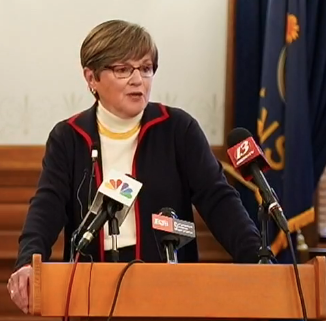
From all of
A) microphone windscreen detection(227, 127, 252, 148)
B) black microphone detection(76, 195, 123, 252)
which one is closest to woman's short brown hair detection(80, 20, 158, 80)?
microphone windscreen detection(227, 127, 252, 148)

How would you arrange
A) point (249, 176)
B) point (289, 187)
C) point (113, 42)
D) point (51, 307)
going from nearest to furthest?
point (51, 307)
point (249, 176)
point (113, 42)
point (289, 187)

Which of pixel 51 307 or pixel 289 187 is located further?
pixel 289 187

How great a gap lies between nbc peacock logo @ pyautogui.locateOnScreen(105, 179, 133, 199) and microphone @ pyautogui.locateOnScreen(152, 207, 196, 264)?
8cm

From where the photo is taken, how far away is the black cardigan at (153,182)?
1917mm

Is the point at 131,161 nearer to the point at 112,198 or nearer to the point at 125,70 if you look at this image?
the point at 125,70

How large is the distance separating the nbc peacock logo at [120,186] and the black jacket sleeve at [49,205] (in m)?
0.38

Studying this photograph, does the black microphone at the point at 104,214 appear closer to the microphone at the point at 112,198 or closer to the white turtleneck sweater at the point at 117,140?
the microphone at the point at 112,198

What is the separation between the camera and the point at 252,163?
1506mm

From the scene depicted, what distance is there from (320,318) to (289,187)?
151 centimetres

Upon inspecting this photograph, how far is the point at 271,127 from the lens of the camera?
293 centimetres

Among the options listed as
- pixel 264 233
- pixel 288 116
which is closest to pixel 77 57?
pixel 288 116

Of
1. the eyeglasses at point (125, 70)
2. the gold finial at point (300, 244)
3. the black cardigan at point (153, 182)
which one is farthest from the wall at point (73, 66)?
the eyeglasses at point (125, 70)

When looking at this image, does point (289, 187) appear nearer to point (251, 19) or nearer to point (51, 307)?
point (251, 19)

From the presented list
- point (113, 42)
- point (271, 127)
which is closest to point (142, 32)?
point (113, 42)
